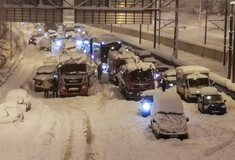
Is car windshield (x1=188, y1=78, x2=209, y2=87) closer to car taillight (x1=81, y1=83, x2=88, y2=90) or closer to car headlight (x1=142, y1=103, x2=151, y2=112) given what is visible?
car headlight (x1=142, y1=103, x2=151, y2=112)

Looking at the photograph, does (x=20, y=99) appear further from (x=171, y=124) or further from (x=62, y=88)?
(x=171, y=124)

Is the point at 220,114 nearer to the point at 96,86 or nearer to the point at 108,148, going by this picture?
the point at 108,148

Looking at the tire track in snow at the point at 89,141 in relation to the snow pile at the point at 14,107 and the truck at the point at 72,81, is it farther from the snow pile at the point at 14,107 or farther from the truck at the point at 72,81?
the truck at the point at 72,81

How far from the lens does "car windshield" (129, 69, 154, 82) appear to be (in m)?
31.1

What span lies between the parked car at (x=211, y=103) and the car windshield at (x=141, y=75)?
4953 mm

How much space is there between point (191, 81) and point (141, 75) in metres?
3.52

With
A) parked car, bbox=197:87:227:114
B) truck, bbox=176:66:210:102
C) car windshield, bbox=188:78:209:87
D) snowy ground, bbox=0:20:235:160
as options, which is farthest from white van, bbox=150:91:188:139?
car windshield, bbox=188:78:209:87

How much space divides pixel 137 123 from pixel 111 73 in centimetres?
1604

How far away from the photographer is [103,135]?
2136 centimetres

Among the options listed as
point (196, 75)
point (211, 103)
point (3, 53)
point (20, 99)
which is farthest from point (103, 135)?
point (3, 53)

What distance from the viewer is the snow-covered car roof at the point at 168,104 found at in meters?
21.7

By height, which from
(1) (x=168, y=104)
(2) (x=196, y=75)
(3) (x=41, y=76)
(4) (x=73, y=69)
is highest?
(4) (x=73, y=69)

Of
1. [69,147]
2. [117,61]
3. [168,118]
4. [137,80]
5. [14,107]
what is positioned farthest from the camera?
[117,61]

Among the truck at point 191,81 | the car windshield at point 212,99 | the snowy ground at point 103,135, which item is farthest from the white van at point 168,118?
the truck at point 191,81
